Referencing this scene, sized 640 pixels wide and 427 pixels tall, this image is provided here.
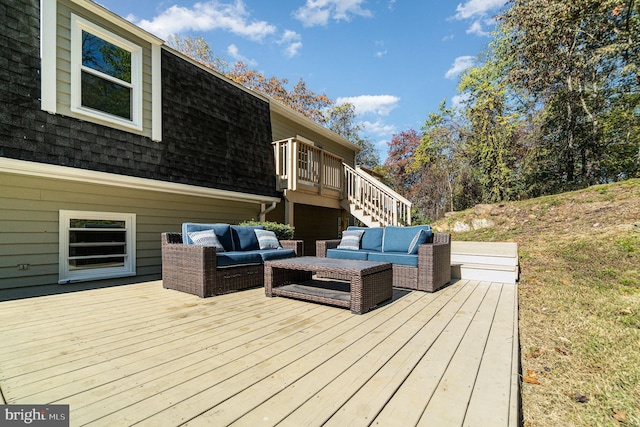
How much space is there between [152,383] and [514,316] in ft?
10.1

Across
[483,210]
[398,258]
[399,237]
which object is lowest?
[398,258]

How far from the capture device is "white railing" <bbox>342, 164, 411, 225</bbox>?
7.58 meters

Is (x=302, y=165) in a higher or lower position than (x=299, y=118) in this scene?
lower

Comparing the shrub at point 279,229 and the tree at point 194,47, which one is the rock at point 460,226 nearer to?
the shrub at point 279,229

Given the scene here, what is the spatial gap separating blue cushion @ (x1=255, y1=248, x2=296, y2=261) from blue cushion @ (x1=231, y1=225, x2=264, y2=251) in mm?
323

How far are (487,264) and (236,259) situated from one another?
3932 millimetres

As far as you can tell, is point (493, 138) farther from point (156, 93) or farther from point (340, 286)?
point (156, 93)

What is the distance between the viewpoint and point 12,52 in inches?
138

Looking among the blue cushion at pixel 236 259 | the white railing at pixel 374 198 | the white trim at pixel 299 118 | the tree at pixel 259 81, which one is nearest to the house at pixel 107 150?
the white railing at pixel 374 198

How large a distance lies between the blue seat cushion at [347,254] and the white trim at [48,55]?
4.26 metres

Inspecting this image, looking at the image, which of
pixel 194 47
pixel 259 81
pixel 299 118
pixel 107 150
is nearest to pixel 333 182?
pixel 299 118

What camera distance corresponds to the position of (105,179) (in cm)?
434

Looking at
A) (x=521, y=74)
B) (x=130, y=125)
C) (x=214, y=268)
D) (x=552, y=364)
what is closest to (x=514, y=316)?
(x=552, y=364)

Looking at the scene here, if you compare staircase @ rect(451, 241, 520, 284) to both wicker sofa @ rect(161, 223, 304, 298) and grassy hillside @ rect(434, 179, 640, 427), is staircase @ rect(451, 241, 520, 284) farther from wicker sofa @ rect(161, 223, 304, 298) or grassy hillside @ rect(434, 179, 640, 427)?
wicker sofa @ rect(161, 223, 304, 298)
